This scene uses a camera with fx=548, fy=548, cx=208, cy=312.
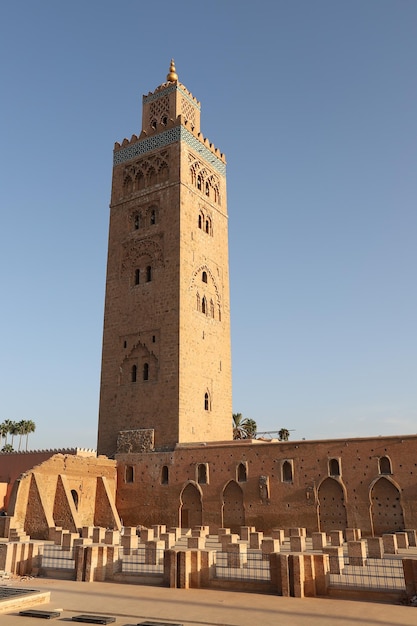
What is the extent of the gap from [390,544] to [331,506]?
4.26 m

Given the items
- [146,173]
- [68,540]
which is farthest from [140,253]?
[68,540]

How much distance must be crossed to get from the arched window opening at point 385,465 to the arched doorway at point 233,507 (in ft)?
18.4

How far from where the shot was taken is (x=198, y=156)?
30375 millimetres

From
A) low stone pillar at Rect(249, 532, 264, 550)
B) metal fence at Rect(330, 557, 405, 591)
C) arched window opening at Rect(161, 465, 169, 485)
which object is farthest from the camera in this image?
arched window opening at Rect(161, 465, 169, 485)

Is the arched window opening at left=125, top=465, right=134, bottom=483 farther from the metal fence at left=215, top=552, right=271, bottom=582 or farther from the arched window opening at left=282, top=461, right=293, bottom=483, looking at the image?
the metal fence at left=215, top=552, right=271, bottom=582

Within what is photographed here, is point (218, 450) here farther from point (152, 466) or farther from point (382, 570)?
point (382, 570)

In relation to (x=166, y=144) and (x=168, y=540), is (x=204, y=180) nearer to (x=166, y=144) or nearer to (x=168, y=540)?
(x=166, y=144)

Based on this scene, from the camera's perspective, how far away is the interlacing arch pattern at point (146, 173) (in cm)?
2930

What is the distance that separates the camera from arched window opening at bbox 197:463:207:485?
74.5 feet

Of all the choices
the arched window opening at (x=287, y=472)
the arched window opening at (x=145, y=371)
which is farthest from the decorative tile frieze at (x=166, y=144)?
the arched window opening at (x=287, y=472)

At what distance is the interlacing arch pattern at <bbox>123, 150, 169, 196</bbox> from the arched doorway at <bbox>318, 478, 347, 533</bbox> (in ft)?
57.1

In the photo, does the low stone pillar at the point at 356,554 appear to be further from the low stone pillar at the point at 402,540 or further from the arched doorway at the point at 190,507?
the arched doorway at the point at 190,507

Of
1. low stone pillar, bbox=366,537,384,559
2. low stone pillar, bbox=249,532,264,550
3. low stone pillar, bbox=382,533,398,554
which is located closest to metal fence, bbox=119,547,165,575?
low stone pillar, bbox=249,532,264,550

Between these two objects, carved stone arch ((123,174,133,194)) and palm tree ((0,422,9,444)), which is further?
palm tree ((0,422,9,444))
